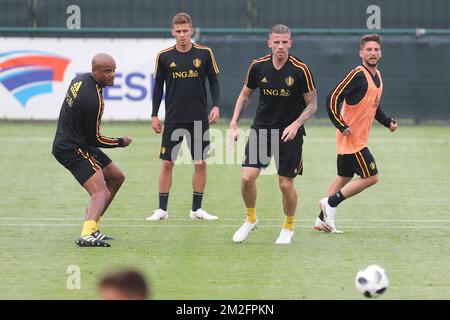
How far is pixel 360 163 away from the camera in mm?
12219

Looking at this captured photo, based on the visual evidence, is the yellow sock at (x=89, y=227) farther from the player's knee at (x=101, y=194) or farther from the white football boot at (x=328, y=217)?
the white football boot at (x=328, y=217)

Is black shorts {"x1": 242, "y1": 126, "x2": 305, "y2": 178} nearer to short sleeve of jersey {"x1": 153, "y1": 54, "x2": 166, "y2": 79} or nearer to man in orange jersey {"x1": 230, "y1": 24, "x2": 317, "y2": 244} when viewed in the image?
man in orange jersey {"x1": 230, "y1": 24, "x2": 317, "y2": 244}

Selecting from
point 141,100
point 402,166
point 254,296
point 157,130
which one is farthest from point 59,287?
point 141,100

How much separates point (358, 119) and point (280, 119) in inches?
48.3

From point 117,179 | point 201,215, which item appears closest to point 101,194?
point 117,179

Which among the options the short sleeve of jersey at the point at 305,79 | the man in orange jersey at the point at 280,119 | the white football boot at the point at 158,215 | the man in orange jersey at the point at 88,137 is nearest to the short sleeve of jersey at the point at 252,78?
the man in orange jersey at the point at 280,119

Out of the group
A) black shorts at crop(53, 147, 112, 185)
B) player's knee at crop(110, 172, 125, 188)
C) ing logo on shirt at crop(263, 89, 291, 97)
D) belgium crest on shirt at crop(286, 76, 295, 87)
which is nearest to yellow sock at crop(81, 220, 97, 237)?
black shorts at crop(53, 147, 112, 185)

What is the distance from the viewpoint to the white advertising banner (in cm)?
2312

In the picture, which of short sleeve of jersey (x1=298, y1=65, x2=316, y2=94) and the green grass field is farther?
short sleeve of jersey (x1=298, y1=65, x2=316, y2=94)

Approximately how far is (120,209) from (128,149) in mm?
6337

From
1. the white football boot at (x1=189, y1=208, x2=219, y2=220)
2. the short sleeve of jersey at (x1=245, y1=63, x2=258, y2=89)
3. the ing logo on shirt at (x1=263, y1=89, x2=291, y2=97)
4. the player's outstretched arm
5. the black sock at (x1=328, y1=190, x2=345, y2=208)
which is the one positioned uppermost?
the short sleeve of jersey at (x1=245, y1=63, x2=258, y2=89)

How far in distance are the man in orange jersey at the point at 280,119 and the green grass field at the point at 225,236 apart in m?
0.61
